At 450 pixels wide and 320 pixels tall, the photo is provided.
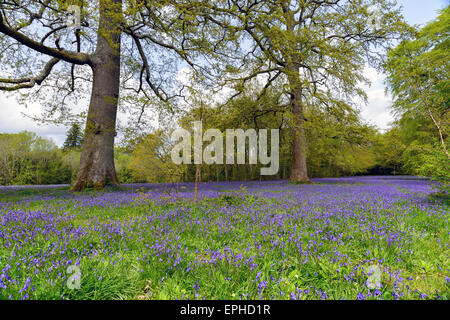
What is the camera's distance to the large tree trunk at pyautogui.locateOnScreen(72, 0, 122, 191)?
10.8m

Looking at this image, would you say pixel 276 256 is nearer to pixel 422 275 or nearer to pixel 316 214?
pixel 422 275

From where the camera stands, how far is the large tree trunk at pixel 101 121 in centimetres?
1079

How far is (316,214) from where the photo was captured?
4.96 meters

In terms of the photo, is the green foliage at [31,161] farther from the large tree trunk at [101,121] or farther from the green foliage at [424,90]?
the green foliage at [424,90]
